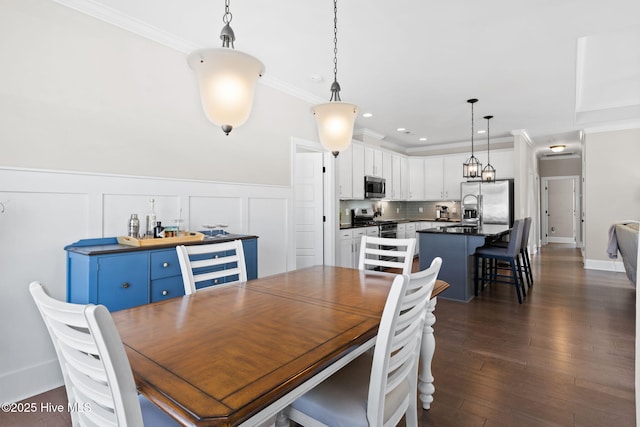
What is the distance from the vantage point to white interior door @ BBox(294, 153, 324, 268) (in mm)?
4703

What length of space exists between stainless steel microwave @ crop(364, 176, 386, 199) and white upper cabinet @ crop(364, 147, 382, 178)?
119 mm

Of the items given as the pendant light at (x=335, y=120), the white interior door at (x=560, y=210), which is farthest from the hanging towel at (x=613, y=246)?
the white interior door at (x=560, y=210)

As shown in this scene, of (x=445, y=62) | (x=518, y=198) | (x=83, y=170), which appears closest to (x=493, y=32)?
(x=445, y=62)

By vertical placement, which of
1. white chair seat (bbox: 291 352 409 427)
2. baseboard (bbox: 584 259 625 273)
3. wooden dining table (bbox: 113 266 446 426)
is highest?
wooden dining table (bbox: 113 266 446 426)

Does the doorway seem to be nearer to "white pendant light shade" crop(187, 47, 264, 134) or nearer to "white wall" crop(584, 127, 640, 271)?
"white wall" crop(584, 127, 640, 271)

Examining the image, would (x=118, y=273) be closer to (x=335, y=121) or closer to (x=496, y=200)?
(x=335, y=121)

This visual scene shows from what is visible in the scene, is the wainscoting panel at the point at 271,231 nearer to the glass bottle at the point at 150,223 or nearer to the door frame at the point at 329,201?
the door frame at the point at 329,201

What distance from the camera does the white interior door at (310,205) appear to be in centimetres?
470

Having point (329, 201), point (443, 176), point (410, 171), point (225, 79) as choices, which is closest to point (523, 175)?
point (443, 176)

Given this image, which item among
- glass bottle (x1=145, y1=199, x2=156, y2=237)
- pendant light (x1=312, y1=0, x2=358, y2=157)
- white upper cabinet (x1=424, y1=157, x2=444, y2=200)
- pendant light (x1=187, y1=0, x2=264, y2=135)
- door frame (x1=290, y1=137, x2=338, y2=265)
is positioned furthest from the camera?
white upper cabinet (x1=424, y1=157, x2=444, y2=200)

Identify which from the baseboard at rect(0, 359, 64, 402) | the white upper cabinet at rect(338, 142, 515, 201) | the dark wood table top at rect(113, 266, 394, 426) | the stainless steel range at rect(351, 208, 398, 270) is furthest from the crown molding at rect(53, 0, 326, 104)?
the stainless steel range at rect(351, 208, 398, 270)

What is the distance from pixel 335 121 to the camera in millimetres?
2049

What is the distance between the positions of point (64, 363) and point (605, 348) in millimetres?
3703

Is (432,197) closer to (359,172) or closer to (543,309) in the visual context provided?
(359,172)
